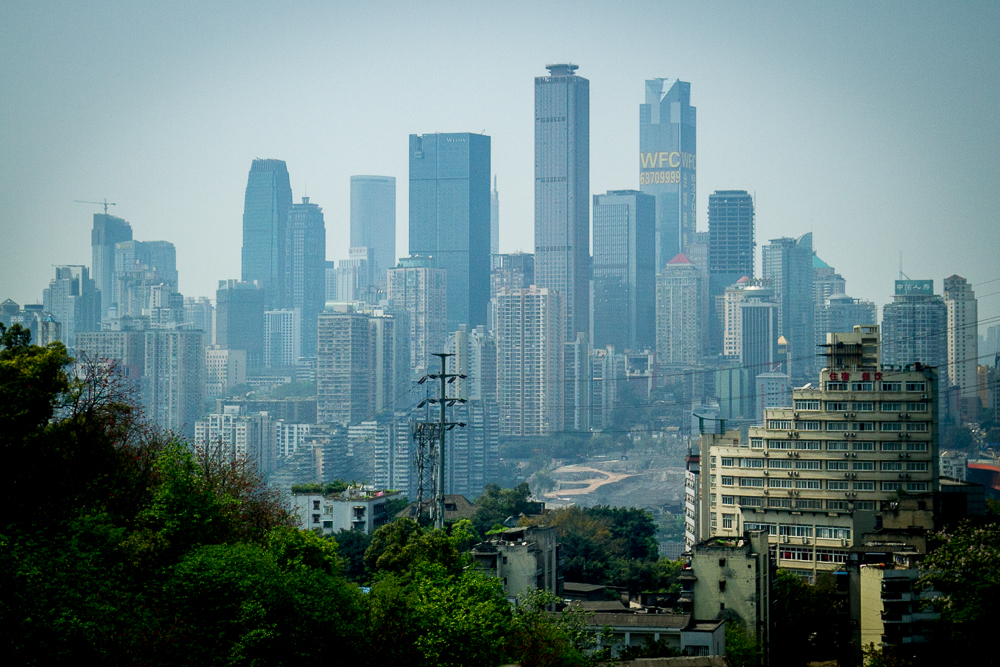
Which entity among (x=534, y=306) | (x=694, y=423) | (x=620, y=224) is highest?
(x=620, y=224)

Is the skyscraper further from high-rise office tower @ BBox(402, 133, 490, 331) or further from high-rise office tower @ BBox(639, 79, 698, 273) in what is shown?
high-rise office tower @ BBox(639, 79, 698, 273)

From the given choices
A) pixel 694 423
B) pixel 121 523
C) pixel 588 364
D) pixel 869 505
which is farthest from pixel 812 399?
pixel 588 364

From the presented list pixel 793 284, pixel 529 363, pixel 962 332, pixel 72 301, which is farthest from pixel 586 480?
pixel 72 301

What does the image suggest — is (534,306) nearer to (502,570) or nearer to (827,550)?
(827,550)

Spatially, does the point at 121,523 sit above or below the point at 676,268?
below

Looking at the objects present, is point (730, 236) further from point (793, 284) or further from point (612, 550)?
point (612, 550)

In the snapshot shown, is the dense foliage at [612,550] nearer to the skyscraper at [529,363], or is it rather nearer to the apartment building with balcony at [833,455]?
the apartment building with balcony at [833,455]
